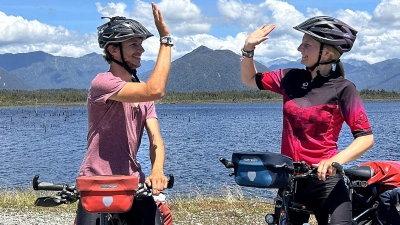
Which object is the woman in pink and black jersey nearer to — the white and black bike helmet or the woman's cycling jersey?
the woman's cycling jersey

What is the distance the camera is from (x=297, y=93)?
3.94 metres

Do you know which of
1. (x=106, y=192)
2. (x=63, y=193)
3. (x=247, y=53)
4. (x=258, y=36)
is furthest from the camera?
(x=247, y=53)

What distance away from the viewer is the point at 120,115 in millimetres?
3662

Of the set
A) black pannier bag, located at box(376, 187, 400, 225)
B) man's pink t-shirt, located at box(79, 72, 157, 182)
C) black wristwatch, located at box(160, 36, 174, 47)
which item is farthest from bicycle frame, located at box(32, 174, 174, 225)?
black pannier bag, located at box(376, 187, 400, 225)

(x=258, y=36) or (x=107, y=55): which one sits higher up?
(x=258, y=36)

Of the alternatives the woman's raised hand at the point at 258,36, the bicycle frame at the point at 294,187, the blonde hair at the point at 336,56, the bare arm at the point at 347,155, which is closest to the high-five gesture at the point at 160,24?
the woman's raised hand at the point at 258,36

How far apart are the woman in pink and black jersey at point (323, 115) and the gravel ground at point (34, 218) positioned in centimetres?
668

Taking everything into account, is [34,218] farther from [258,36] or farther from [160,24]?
[160,24]

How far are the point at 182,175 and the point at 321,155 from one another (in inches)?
896

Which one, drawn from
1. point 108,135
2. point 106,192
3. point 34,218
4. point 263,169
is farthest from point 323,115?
point 34,218

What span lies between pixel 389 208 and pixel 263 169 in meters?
1.37

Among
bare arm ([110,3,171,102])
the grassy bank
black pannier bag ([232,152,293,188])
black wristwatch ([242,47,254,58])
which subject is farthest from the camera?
the grassy bank

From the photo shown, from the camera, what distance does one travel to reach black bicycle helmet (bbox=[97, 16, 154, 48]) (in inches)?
143

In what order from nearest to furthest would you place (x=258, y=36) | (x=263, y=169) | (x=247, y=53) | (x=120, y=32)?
(x=263, y=169) < (x=120, y=32) < (x=258, y=36) < (x=247, y=53)
